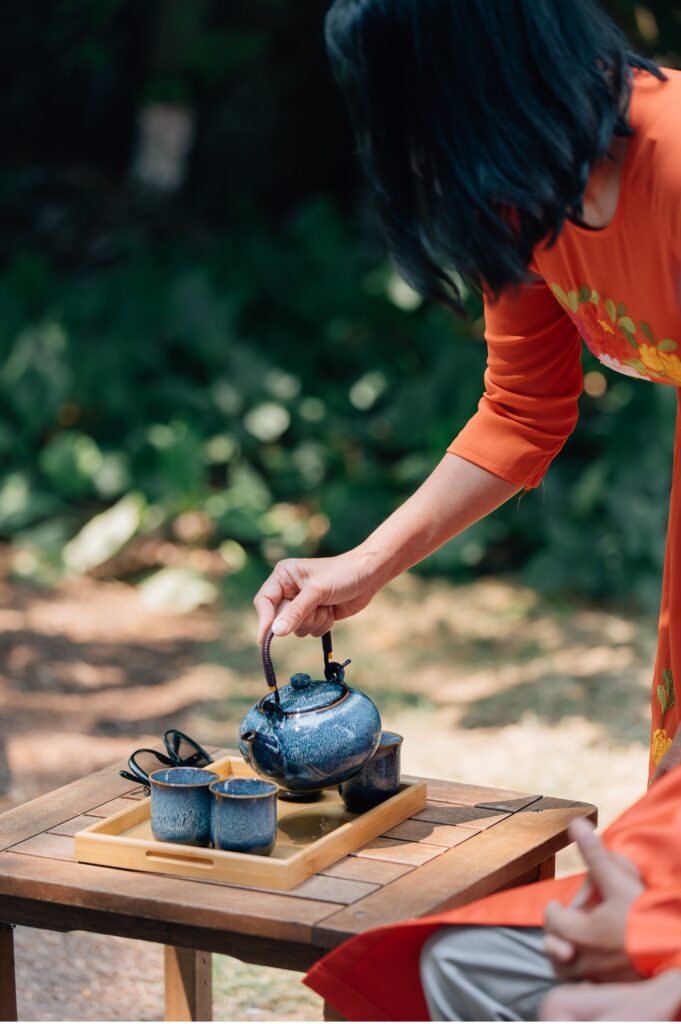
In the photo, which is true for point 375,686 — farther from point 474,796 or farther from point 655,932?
point 655,932

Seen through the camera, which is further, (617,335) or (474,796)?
(474,796)

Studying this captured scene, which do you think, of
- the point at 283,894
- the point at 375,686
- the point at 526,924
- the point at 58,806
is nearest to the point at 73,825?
the point at 58,806

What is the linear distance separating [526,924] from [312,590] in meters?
0.67

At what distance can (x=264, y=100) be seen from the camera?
9.59m

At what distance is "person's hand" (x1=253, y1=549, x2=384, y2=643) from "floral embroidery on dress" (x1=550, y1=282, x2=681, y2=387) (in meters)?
0.47

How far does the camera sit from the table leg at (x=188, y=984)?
2.45 metres

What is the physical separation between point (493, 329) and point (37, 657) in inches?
142

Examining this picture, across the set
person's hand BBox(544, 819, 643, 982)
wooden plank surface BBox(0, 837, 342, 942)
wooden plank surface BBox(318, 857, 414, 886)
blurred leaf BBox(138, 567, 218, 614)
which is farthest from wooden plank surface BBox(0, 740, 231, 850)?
blurred leaf BBox(138, 567, 218, 614)

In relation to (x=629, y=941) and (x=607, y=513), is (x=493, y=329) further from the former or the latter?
(x=607, y=513)

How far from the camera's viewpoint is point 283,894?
5.92ft

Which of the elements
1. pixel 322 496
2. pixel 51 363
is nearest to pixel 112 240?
pixel 51 363

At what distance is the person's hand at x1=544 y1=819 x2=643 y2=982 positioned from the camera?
145cm

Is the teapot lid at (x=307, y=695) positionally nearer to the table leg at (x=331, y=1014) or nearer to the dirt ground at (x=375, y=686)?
the table leg at (x=331, y=1014)

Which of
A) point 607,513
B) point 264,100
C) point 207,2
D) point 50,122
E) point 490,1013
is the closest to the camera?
point 490,1013
